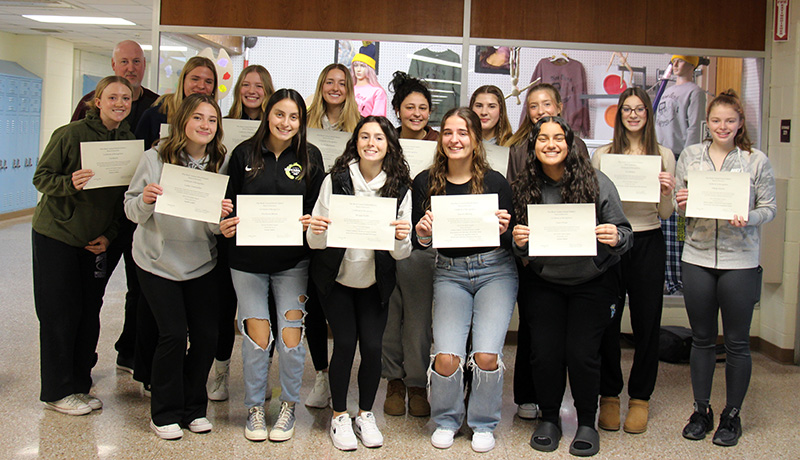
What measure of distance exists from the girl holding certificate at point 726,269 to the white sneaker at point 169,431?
86.5 inches

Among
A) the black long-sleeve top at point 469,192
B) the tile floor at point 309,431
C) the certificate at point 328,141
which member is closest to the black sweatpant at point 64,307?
the tile floor at point 309,431

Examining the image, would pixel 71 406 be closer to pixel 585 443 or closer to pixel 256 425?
pixel 256 425

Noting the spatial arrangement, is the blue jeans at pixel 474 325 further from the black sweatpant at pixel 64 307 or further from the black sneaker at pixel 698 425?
the black sweatpant at pixel 64 307

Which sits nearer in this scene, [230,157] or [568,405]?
[230,157]

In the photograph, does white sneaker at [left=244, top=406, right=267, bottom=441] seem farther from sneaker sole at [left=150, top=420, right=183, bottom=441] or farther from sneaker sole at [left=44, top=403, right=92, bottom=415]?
sneaker sole at [left=44, top=403, right=92, bottom=415]

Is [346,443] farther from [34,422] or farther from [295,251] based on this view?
[34,422]

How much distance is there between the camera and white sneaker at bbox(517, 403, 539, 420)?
3232 mm

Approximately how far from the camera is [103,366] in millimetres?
3865

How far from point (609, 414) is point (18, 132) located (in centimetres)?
983

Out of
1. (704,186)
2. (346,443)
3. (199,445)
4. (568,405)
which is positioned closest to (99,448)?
(199,445)

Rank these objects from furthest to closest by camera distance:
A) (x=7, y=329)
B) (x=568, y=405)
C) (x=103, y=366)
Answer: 1. (x=7, y=329)
2. (x=103, y=366)
3. (x=568, y=405)

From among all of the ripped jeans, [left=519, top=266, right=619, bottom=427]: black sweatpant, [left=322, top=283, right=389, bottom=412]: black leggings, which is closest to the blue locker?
the ripped jeans

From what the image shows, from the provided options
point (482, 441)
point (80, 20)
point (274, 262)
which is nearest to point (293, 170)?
point (274, 262)

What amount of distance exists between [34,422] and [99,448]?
1.57ft
